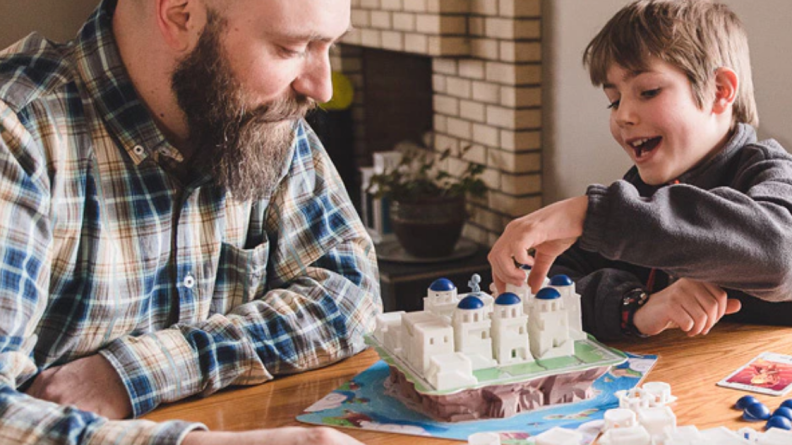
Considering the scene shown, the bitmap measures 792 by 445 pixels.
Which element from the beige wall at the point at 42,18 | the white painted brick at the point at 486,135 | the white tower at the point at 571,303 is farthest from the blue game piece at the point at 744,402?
the white painted brick at the point at 486,135

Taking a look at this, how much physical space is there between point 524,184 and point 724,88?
124 cm

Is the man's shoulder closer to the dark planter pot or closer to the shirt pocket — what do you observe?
the shirt pocket

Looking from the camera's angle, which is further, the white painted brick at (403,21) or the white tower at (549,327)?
the white painted brick at (403,21)

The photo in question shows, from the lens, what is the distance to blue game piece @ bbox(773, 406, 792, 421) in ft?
3.67

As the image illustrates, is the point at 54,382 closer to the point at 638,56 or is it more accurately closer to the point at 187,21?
the point at 187,21

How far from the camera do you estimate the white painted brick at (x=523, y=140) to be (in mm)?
2840

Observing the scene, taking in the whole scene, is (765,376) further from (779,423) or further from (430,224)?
(430,224)

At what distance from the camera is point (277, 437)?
103cm

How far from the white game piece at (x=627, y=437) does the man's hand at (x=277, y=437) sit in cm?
29

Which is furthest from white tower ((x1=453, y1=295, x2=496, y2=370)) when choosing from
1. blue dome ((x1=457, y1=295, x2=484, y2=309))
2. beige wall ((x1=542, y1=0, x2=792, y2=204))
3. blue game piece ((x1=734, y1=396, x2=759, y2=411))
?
beige wall ((x1=542, y1=0, x2=792, y2=204))

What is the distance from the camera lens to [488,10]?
2.89m

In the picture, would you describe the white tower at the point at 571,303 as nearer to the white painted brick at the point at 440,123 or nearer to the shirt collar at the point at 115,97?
the shirt collar at the point at 115,97

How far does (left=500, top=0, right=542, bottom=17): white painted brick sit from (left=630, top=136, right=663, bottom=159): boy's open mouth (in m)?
1.13

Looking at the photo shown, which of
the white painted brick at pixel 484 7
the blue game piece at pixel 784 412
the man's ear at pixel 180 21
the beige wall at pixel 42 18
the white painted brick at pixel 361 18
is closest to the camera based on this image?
the blue game piece at pixel 784 412
